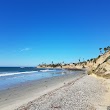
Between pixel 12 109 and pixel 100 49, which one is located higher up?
pixel 100 49

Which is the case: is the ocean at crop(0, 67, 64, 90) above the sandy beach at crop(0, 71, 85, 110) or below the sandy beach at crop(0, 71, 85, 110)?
above

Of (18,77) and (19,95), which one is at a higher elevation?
(18,77)

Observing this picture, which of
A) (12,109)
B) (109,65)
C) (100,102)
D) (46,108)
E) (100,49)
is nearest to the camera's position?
A: (46,108)

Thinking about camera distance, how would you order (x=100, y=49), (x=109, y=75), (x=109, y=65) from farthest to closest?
(x=100, y=49) → (x=109, y=65) → (x=109, y=75)

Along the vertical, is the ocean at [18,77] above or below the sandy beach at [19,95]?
above

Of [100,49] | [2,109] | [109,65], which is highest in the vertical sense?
[100,49]

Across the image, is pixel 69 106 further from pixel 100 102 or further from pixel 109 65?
pixel 109 65

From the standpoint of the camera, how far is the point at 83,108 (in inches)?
546

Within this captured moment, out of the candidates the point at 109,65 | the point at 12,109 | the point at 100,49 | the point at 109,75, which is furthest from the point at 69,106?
the point at 100,49

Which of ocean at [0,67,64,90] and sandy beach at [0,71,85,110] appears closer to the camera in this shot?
sandy beach at [0,71,85,110]

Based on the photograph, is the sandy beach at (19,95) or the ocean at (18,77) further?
the ocean at (18,77)

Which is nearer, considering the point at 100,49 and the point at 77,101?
the point at 77,101

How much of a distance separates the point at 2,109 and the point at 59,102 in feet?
13.8

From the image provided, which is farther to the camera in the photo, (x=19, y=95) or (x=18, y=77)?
(x=18, y=77)
